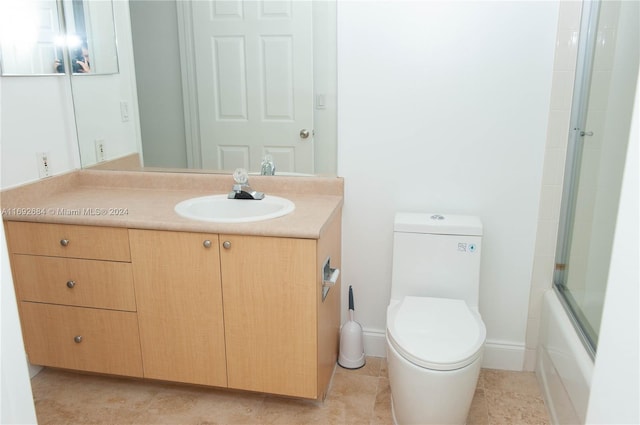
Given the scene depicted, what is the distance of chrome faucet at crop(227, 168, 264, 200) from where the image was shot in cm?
234

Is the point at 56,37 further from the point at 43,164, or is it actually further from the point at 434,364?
the point at 434,364

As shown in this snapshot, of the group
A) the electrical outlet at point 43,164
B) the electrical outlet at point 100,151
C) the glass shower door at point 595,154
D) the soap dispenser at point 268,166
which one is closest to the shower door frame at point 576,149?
the glass shower door at point 595,154

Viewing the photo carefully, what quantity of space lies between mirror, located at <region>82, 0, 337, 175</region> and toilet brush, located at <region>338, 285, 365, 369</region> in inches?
28.3

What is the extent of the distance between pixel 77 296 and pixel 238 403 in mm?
808

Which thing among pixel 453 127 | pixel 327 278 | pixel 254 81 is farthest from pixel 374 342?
pixel 254 81

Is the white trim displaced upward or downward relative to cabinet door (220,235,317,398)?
upward

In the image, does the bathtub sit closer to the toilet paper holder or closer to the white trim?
the toilet paper holder

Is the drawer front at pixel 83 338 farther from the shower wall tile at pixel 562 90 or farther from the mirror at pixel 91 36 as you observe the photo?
the shower wall tile at pixel 562 90

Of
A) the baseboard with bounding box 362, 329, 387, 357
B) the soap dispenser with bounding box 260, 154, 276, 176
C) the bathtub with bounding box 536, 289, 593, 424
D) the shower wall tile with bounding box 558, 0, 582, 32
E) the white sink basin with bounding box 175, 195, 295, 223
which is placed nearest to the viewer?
the bathtub with bounding box 536, 289, 593, 424

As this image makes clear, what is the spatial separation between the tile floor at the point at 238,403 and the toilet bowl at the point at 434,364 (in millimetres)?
267

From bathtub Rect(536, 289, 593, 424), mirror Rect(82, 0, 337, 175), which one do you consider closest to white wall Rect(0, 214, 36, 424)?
bathtub Rect(536, 289, 593, 424)

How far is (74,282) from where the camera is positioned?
7.17 ft

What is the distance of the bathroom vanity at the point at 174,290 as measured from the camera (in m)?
1.99

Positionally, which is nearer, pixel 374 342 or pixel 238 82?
pixel 238 82
